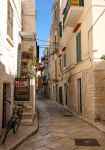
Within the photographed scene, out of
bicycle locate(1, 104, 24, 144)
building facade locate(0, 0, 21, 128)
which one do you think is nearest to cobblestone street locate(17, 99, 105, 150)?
bicycle locate(1, 104, 24, 144)

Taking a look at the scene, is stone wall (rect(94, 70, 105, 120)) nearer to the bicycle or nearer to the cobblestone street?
the cobblestone street

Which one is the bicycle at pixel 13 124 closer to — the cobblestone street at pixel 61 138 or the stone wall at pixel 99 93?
the cobblestone street at pixel 61 138

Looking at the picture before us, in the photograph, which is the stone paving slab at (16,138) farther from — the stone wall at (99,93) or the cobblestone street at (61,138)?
the stone wall at (99,93)

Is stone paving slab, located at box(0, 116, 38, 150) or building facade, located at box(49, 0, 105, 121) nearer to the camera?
stone paving slab, located at box(0, 116, 38, 150)

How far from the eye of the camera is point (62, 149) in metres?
7.84

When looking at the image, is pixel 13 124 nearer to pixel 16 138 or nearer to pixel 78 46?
pixel 16 138

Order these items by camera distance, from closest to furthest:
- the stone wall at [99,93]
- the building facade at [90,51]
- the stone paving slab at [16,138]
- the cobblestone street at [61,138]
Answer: the stone paving slab at [16,138], the cobblestone street at [61,138], the stone wall at [99,93], the building facade at [90,51]

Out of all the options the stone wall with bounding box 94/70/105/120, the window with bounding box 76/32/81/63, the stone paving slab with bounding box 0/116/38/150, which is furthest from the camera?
the window with bounding box 76/32/81/63

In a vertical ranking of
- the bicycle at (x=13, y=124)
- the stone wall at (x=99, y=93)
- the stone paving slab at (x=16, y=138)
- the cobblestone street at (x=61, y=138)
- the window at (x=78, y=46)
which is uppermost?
the window at (x=78, y=46)

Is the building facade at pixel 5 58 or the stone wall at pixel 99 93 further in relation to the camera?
the stone wall at pixel 99 93

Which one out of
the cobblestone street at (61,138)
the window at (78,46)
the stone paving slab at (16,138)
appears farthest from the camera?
the window at (78,46)

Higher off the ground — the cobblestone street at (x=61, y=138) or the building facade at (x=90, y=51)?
the building facade at (x=90, y=51)

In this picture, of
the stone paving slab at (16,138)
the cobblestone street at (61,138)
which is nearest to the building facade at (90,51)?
the cobblestone street at (61,138)

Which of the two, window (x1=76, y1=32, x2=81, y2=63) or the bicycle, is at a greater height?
window (x1=76, y1=32, x2=81, y2=63)
